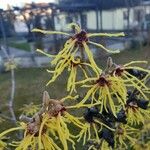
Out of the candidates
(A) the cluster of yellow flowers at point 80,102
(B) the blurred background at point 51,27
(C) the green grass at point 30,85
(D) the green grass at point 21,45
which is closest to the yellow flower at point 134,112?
(A) the cluster of yellow flowers at point 80,102

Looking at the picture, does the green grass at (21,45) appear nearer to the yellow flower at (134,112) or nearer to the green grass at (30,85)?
the green grass at (30,85)

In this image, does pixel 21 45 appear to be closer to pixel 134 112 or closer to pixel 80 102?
pixel 134 112

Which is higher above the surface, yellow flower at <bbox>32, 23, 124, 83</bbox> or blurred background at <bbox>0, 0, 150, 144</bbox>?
yellow flower at <bbox>32, 23, 124, 83</bbox>

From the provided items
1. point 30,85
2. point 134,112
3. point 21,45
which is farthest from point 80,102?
point 21,45

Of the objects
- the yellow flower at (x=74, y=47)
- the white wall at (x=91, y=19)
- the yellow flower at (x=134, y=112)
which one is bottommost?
the white wall at (x=91, y=19)

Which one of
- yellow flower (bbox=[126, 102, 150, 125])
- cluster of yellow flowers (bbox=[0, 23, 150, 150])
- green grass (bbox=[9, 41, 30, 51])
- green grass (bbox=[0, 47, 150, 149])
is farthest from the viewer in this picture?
green grass (bbox=[9, 41, 30, 51])

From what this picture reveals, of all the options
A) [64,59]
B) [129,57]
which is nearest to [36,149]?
[64,59]

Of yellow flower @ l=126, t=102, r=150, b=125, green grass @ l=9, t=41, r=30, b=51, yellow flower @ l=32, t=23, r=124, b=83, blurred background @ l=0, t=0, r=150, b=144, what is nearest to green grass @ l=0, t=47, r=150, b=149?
blurred background @ l=0, t=0, r=150, b=144

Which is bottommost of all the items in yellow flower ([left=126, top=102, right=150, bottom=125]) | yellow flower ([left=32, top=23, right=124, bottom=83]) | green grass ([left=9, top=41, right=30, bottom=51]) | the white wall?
green grass ([left=9, top=41, right=30, bottom=51])

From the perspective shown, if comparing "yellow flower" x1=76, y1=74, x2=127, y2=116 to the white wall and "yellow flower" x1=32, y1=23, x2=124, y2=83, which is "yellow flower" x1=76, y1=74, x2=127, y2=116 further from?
the white wall
